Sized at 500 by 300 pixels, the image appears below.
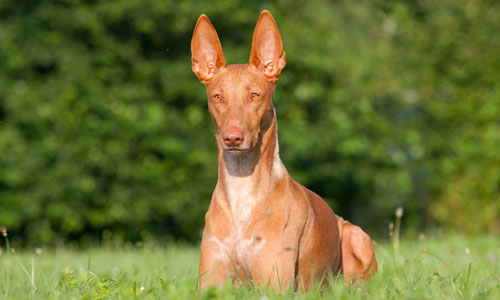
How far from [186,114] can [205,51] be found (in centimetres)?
1007

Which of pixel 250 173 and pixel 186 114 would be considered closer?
pixel 250 173

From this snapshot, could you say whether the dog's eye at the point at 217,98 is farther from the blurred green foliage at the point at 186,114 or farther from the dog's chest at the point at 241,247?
the blurred green foliage at the point at 186,114

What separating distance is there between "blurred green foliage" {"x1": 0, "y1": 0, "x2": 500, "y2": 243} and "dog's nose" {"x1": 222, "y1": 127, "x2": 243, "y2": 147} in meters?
9.70

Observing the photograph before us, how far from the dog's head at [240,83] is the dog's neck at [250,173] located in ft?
0.52

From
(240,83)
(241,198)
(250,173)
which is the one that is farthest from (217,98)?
(241,198)

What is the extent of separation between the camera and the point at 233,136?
4.45 metres

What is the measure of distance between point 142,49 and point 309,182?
528 centimetres

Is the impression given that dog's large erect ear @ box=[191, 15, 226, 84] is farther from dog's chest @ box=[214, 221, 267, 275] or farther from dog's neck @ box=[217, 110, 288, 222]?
dog's chest @ box=[214, 221, 267, 275]

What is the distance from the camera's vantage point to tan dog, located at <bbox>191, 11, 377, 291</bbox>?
15.0 feet

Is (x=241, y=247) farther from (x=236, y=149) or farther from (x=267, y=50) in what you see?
(x=267, y=50)

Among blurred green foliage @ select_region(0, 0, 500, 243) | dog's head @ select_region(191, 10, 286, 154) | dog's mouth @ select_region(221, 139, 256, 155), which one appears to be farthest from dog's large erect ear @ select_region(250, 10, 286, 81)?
blurred green foliage @ select_region(0, 0, 500, 243)

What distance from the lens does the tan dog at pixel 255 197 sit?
457 centimetres

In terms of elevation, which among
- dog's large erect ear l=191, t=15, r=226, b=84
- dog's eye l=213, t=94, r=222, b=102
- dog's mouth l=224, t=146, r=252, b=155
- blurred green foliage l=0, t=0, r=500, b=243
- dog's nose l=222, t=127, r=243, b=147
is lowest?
blurred green foliage l=0, t=0, r=500, b=243

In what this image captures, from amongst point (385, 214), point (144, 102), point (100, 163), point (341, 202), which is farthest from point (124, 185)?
point (385, 214)
